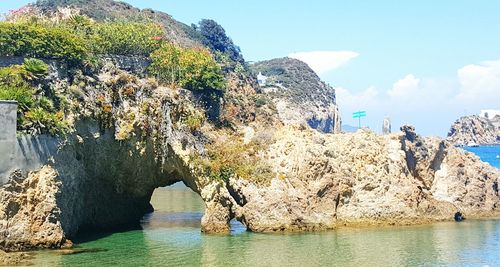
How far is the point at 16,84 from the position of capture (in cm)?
3022

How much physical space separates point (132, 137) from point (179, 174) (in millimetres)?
3989

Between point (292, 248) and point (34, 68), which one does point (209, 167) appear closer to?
point (292, 248)

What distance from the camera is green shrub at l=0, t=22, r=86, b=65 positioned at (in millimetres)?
32344

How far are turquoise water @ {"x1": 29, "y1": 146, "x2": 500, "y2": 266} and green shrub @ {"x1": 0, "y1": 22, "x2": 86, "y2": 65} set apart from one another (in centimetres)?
928

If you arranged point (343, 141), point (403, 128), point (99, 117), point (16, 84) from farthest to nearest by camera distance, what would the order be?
point (403, 128) → point (343, 141) → point (99, 117) → point (16, 84)

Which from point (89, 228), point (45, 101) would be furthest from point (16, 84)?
point (89, 228)

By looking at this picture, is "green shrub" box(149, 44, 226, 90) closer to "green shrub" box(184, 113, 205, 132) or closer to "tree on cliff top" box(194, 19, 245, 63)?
"green shrub" box(184, 113, 205, 132)

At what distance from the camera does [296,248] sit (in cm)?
2911

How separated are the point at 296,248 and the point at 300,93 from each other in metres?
118

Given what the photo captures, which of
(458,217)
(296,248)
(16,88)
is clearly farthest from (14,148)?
(458,217)

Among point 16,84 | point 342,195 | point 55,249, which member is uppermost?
point 16,84

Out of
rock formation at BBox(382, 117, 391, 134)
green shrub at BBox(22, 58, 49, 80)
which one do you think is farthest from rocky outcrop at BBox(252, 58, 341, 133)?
green shrub at BBox(22, 58, 49, 80)

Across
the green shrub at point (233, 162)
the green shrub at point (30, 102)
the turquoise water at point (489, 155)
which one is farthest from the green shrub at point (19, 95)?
the turquoise water at point (489, 155)

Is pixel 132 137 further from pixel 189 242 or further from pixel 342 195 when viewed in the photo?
pixel 342 195
